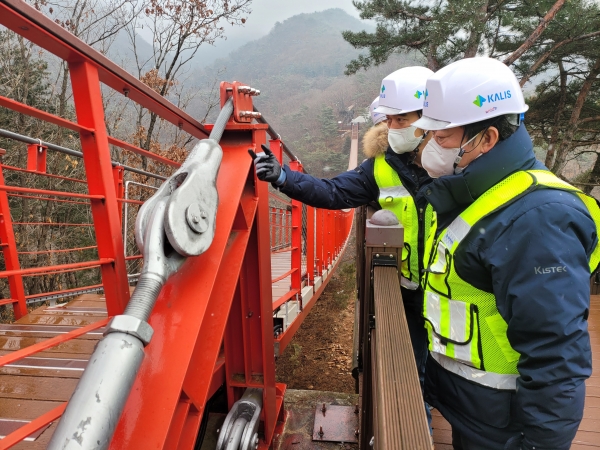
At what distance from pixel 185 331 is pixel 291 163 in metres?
2.63

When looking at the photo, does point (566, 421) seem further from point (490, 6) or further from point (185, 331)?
point (490, 6)

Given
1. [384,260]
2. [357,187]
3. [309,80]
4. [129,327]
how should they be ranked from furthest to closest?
[309,80] < [357,187] < [384,260] < [129,327]

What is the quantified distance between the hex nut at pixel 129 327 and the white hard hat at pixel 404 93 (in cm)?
188

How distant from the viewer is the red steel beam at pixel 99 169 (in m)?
1.15

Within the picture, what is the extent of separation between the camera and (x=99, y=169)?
1.20 m

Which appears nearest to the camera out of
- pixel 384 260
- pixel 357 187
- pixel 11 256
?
pixel 384 260

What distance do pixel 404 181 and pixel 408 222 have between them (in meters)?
0.25

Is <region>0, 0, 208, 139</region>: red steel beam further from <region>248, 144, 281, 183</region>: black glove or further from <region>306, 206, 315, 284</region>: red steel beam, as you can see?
<region>306, 206, 315, 284</region>: red steel beam

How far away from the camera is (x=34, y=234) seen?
9000 millimetres

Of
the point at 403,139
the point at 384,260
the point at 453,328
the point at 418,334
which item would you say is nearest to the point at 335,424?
the point at 418,334

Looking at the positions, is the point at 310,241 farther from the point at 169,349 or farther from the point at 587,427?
the point at 169,349

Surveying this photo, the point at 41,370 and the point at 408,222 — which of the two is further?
the point at 408,222

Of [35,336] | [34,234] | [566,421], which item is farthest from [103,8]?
[566,421]

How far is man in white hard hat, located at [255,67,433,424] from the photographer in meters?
2.18
